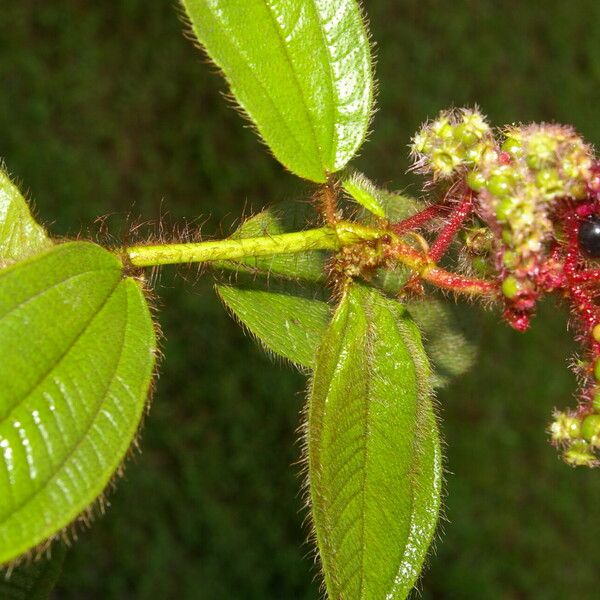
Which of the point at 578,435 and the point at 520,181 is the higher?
the point at 520,181

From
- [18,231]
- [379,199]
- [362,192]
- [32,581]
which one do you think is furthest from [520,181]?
[32,581]

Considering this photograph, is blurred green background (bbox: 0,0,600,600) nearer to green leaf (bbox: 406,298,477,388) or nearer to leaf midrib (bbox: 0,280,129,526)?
green leaf (bbox: 406,298,477,388)

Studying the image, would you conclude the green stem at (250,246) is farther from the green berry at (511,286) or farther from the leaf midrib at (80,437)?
the green berry at (511,286)

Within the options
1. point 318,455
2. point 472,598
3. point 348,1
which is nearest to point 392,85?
point 472,598

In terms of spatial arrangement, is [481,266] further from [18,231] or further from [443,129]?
[18,231]

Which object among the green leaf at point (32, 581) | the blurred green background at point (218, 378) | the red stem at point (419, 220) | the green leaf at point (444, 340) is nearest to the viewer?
the red stem at point (419, 220)

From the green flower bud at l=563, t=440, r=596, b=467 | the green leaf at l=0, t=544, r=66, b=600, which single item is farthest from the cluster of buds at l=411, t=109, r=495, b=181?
the green leaf at l=0, t=544, r=66, b=600

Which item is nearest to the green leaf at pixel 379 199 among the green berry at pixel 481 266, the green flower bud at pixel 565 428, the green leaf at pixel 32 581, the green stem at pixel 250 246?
the green stem at pixel 250 246
